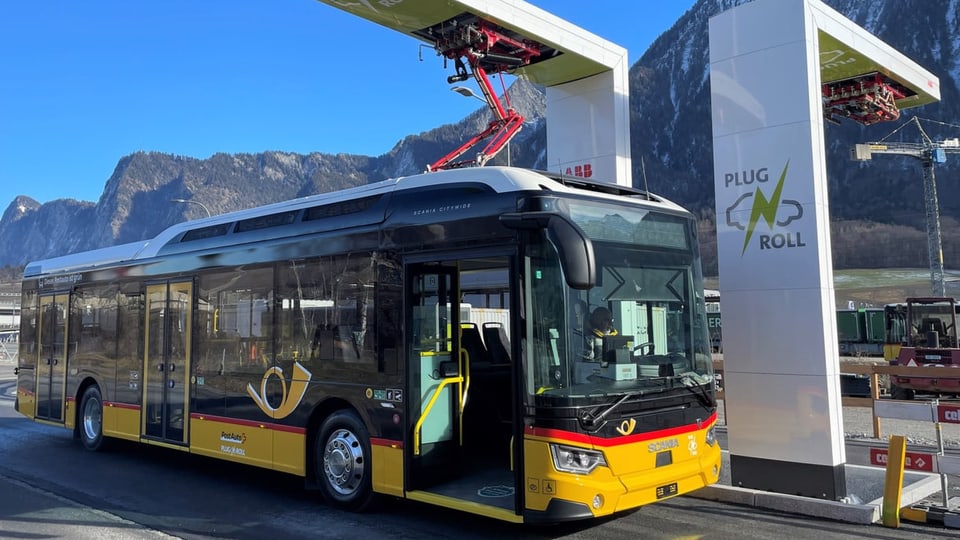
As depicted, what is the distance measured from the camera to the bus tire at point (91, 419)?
11305 mm

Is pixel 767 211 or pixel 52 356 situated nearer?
pixel 767 211

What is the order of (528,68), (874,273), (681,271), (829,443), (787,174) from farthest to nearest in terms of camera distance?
(874,273), (528,68), (787,174), (829,443), (681,271)

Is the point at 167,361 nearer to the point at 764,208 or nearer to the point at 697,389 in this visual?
the point at 697,389

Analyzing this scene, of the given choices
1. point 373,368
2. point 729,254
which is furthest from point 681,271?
point 373,368

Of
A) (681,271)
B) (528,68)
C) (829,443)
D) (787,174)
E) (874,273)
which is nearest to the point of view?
(681,271)

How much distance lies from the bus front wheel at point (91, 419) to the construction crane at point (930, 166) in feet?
243

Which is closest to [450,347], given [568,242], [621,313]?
[621,313]

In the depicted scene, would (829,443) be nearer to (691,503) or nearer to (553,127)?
(691,503)

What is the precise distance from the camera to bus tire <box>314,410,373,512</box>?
7.27 metres

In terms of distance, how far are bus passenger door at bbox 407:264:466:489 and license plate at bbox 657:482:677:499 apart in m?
1.93

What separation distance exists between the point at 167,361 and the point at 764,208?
7.71m

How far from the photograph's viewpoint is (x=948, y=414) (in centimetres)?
673

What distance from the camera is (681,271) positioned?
6.81 meters

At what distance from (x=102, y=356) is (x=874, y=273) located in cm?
10721
